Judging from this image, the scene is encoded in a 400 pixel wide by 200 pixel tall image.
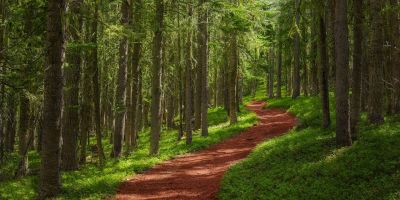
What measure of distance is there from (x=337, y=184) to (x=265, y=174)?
262 cm

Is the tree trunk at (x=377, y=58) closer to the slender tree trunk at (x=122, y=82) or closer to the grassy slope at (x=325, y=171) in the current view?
the grassy slope at (x=325, y=171)

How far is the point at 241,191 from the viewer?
10.4 m

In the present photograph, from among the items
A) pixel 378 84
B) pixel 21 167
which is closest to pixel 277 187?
pixel 378 84

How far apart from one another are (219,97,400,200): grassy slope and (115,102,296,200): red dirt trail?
0.83 meters

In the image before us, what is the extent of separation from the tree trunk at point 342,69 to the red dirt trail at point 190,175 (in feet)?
14.2

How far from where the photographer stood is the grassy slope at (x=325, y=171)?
8.99 metres

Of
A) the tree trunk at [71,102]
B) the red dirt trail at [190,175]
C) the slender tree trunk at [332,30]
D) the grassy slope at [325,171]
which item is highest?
the slender tree trunk at [332,30]

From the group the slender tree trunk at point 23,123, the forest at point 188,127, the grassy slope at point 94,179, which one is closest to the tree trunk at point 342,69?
the forest at point 188,127

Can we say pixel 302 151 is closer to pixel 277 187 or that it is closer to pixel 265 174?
pixel 265 174

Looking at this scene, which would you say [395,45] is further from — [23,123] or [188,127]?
[23,123]

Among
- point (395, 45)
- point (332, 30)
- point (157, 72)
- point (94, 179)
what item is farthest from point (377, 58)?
point (94, 179)


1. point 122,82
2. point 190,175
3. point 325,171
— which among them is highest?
point 122,82

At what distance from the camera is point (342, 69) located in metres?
11.5

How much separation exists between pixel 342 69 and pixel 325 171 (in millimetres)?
3272
